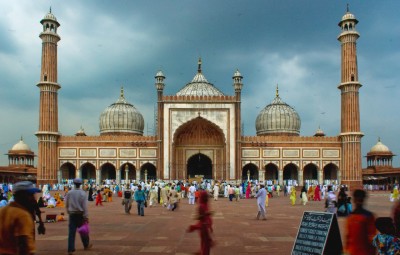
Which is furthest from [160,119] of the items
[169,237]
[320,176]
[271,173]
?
[169,237]

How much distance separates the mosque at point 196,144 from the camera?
43281 mm

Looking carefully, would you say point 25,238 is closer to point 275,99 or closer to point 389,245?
point 389,245

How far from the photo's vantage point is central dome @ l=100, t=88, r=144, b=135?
172ft

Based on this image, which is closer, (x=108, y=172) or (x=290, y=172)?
(x=108, y=172)

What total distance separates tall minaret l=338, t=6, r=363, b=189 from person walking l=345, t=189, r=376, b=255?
39052 millimetres

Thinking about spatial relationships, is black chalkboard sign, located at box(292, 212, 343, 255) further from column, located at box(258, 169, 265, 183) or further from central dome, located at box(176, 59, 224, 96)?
central dome, located at box(176, 59, 224, 96)

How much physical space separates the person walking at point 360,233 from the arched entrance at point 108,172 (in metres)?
42.5

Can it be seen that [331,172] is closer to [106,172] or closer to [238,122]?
[238,122]

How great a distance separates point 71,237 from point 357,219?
15.8 ft

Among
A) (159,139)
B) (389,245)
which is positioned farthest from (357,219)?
(159,139)

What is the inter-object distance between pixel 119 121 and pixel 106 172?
22.8 ft

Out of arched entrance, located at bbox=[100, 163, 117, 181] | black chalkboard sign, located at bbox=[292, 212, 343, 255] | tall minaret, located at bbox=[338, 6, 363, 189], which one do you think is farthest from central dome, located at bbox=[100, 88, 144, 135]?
black chalkboard sign, located at bbox=[292, 212, 343, 255]

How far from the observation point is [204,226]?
6824 millimetres

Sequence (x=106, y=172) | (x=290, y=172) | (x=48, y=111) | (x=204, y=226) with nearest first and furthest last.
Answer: (x=204, y=226)
(x=48, y=111)
(x=106, y=172)
(x=290, y=172)
